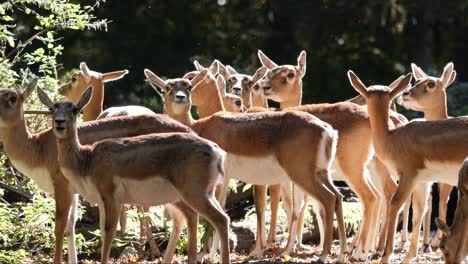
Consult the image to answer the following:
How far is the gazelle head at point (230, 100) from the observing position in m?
14.8

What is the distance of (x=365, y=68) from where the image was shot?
24.2 metres

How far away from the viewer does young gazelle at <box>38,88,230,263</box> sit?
10.4 metres

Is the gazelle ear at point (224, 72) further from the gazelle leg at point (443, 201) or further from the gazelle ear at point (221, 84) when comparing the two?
the gazelle leg at point (443, 201)

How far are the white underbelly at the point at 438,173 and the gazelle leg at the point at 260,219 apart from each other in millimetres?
2106

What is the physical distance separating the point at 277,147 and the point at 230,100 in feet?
10.1

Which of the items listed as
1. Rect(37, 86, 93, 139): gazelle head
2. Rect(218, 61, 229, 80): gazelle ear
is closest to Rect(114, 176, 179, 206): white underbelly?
Rect(37, 86, 93, 139): gazelle head

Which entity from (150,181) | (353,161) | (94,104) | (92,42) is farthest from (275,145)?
(92,42)

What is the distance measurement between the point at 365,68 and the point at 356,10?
121 centimetres

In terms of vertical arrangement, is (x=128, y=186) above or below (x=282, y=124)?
below

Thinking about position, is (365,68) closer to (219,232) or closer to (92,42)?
(92,42)

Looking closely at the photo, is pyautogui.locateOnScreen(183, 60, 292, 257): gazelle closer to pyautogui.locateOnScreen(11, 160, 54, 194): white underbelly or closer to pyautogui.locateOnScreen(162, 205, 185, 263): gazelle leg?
pyautogui.locateOnScreen(162, 205, 185, 263): gazelle leg

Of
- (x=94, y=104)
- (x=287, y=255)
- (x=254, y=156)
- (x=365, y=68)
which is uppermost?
(x=365, y=68)

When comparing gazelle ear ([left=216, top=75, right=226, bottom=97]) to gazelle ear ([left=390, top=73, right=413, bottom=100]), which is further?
gazelle ear ([left=216, top=75, right=226, bottom=97])

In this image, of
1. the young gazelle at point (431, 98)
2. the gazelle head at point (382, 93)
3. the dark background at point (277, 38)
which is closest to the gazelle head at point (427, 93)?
the young gazelle at point (431, 98)
